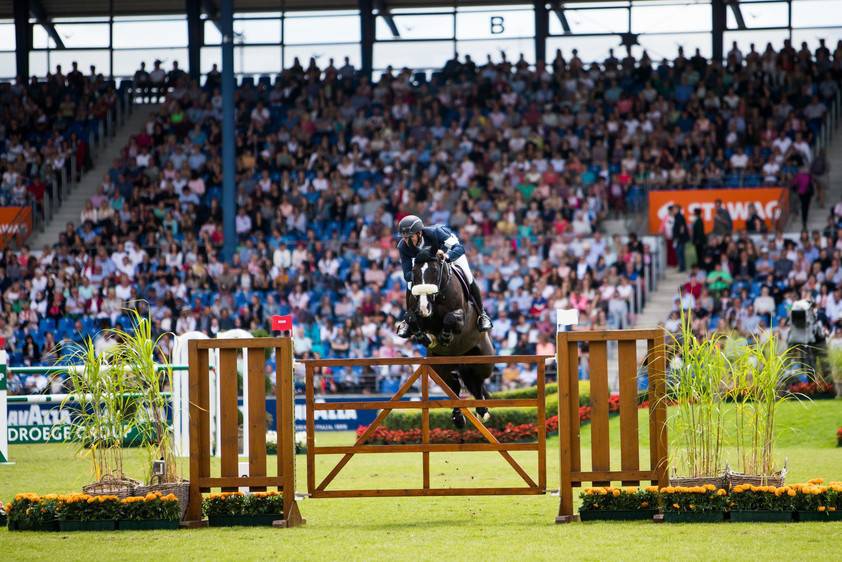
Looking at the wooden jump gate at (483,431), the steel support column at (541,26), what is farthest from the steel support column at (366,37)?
the wooden jump gate at (483,431)

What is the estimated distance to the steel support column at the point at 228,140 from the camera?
28844 mm

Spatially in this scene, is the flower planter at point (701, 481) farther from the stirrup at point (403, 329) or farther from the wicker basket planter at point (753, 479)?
the stirrup at point (403, 329)

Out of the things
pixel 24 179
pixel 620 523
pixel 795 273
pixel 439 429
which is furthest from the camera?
pixel 24 179

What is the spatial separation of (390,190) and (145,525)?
20494 mm

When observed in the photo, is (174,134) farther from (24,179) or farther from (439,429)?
(439,429)

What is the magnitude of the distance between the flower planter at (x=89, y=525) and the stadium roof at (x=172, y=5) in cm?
2755

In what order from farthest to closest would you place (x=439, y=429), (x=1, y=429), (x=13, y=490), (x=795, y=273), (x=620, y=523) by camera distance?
(x=795, y=273) < (x=439, y=429) < (x=1, y=429) < (x=13, y=490) < (x=620, y=523)

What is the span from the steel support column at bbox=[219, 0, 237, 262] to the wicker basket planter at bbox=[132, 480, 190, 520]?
18992mm

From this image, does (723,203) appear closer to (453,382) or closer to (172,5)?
(453,382)

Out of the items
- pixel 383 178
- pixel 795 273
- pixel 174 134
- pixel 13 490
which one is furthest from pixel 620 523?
pixel 174 134

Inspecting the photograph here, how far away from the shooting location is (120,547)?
8.84m

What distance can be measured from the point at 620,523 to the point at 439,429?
997 centimetres

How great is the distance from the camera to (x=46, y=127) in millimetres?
34719

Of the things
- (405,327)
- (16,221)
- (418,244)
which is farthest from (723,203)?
(16,221)
